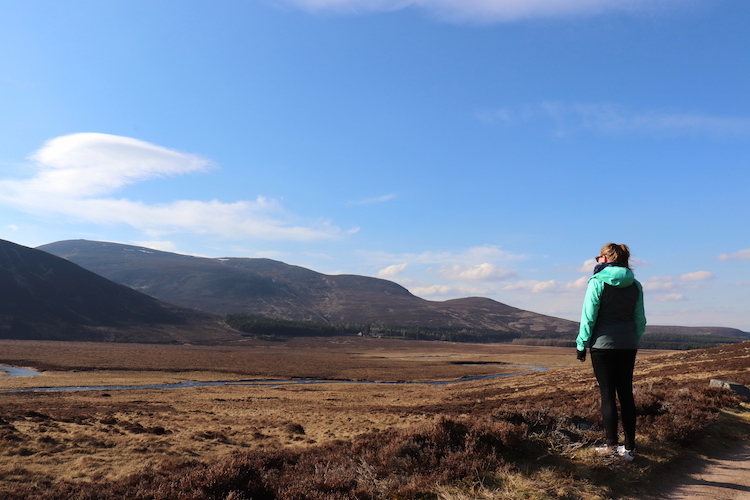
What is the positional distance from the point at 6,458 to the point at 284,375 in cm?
6095

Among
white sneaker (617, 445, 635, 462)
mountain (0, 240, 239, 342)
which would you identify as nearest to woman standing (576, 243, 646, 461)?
white sneaker (617, 445, 635, 462)

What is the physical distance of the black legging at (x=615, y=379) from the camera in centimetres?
613

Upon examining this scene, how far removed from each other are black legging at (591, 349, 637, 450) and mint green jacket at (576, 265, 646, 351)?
0.45 feet

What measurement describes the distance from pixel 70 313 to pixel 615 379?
202 m

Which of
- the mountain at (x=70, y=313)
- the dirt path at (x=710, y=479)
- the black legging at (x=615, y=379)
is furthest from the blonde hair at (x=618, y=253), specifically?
the mountain at (x=70, y=313)

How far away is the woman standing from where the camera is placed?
606 centimetres

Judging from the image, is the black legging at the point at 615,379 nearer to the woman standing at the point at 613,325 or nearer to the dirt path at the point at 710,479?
the woman standing at the point at 613,325

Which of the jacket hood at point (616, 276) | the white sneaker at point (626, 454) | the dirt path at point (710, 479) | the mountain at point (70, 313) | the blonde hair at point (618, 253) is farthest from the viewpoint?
the mountain at point (70, 313)

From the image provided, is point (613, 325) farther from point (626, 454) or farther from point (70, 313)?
point (70, 313)

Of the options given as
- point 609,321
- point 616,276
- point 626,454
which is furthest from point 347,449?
point 616,276

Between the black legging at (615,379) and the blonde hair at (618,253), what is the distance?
1.24 m

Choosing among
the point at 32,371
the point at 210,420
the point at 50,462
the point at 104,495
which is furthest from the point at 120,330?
the point at 104,495

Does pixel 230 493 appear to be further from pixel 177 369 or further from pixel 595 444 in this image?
pixel 177 369

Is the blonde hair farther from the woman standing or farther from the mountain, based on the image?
the mountain
